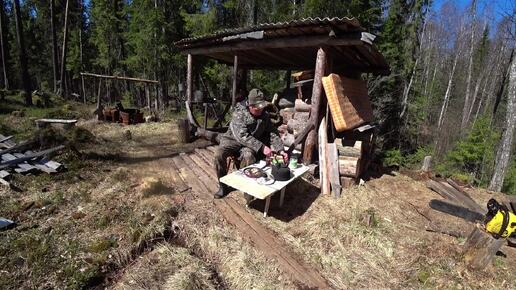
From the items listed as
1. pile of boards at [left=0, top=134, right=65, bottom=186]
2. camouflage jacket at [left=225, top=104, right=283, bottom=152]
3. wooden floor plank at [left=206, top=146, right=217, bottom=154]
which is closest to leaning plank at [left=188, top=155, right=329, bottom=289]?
camouflage jacket at [left=225, top=104, right=283, bottom=152]

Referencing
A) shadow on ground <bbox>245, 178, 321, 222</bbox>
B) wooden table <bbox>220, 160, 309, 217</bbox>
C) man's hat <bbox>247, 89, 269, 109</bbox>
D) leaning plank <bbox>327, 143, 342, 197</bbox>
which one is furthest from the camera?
leaning plank <bbox>327, 143, 342, 197</bbox>

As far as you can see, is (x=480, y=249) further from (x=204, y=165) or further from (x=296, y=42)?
(x=204, y=165)

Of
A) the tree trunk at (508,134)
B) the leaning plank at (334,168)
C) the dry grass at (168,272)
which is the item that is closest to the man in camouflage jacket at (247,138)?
the leaning plank at (334,168)

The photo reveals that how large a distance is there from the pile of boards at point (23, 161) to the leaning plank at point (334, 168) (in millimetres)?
5719

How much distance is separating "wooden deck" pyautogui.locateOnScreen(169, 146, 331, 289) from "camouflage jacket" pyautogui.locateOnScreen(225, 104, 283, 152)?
1047mm

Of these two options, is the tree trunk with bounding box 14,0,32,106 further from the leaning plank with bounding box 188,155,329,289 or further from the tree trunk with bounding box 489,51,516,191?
the tree trunk with bounding box 489,51,516,191

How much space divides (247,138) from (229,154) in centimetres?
46

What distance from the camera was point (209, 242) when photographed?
4086 mm

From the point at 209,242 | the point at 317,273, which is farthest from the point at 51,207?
the point at 317,273

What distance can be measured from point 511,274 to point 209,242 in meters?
4.01

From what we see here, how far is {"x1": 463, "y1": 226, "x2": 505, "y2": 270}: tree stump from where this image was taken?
3811 mm

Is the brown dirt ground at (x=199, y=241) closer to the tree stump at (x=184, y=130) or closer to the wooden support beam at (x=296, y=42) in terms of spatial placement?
the wooden support beam at (x=296, y=42)

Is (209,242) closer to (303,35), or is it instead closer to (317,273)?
(317,273)

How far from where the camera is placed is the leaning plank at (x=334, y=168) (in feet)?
18.4
